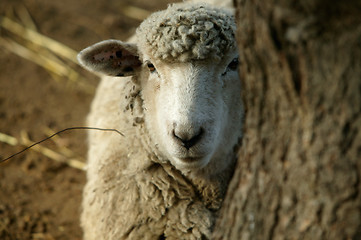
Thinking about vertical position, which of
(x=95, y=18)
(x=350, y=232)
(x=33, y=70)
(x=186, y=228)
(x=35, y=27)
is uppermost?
(x=95, y=18)

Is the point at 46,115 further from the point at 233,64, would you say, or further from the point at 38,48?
the point at 233,64

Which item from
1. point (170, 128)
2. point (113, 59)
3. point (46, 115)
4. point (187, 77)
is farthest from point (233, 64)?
point (46, 115)

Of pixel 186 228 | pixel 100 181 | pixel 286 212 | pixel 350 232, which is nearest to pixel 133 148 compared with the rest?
pixel 100 181

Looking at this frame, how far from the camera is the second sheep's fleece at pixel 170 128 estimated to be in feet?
7.38

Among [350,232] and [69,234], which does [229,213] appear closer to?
[350,232]

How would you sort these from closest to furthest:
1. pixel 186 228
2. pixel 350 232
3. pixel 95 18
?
1. pixel 350 232
2. pixel 186 228
3. pixel 95 18

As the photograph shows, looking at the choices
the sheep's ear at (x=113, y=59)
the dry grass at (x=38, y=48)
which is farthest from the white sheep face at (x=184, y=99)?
the dry grass at (x=38, y=48)

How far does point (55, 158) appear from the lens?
14.8ft

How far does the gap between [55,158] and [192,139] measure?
276cm

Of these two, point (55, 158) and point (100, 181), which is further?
point (55, 158)

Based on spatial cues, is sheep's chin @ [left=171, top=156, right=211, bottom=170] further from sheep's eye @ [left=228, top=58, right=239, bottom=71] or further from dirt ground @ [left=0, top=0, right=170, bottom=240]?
dirt ground @ [left=0, top=0, right=170, bottom=240]

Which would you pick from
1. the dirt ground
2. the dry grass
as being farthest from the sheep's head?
the dry grass

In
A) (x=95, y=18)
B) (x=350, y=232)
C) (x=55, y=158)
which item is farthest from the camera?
(x=95, y=18)

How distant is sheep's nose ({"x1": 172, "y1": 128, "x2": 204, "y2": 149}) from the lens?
2111 mm
